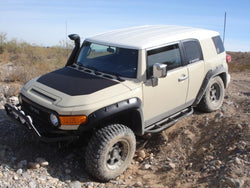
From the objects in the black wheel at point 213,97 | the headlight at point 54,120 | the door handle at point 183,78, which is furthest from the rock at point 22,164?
the black wheel at point 213,97

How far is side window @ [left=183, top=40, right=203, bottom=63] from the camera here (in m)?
4.93

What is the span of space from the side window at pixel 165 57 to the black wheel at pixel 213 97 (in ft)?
4.19

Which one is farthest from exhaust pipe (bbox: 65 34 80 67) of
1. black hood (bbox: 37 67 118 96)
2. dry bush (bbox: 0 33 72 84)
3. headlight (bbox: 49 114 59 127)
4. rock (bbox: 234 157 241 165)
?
dry bush (bbox: 0 33 72 84)

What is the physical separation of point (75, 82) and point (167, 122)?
191cm

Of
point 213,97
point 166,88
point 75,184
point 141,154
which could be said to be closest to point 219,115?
point 213,97

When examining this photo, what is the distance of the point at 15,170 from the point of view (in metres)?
3.84

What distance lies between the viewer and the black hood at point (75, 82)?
383 centimetres

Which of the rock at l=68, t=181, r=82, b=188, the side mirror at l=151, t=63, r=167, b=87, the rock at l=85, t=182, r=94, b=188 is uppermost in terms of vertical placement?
the side mirror at l=151, t=63, r=167, b=87

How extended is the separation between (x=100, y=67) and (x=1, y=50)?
49.4 ft

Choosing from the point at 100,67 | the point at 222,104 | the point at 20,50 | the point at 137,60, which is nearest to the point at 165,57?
the point at 137,60

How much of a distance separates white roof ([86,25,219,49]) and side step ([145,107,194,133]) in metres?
1.35

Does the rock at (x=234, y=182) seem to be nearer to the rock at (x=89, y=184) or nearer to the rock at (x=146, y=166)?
the rock at (x=146, y=166)

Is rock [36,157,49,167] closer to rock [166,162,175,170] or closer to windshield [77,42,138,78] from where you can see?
windshield [77,42,138,78]

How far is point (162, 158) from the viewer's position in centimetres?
479
